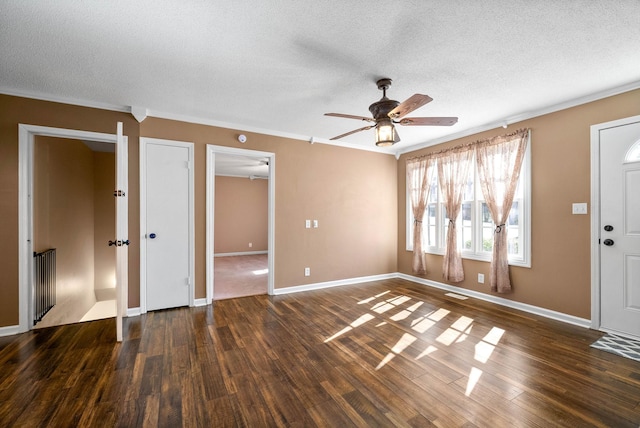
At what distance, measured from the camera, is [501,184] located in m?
3.82

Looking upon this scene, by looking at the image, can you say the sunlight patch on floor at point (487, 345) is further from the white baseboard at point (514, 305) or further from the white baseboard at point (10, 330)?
the white baseboard at point (10, 330)

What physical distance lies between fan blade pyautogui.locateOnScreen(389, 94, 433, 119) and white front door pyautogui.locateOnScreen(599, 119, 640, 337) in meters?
2.39

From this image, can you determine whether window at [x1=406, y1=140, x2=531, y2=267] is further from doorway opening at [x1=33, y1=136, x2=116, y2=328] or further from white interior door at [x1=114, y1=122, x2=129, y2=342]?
doorway opening at [x1=33, y1=136, x2=116, y2=328]

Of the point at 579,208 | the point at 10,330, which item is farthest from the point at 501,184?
the point at 10,330

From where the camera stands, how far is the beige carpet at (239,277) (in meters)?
4.54

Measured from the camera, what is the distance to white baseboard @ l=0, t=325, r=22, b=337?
289 cm

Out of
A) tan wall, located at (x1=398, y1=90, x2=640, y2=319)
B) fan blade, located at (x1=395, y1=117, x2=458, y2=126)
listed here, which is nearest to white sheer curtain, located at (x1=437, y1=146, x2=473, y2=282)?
tan wall, located at (x1=398, y1=90, x2=640, y2=319)


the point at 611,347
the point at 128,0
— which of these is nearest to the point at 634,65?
the point at 611,347

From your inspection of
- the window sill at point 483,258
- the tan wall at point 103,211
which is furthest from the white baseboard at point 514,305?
the tan wall at point 103,211

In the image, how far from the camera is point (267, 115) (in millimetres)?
3723

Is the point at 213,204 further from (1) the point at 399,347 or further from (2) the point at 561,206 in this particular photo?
(2) the point at 561,206

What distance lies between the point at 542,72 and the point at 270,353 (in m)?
3.58

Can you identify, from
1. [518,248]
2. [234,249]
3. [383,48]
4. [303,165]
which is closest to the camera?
[383,48]

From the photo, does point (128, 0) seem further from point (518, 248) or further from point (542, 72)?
point (518, 248)
